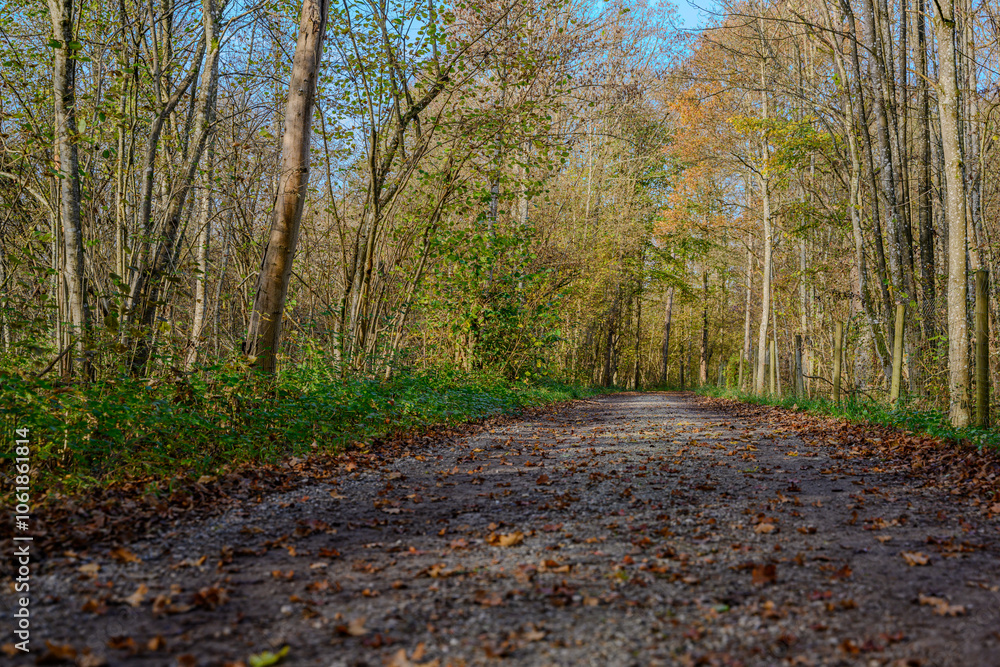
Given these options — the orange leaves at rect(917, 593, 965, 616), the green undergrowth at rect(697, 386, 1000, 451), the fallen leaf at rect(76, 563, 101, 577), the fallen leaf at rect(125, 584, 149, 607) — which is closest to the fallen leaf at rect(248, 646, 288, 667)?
the fallen leaf at rect(125, 584, 149, 607)

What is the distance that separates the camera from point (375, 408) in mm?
8758

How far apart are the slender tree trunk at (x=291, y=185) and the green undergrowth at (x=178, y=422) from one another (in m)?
0.76

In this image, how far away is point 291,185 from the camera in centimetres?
731

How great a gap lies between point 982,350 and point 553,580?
7.47 metres

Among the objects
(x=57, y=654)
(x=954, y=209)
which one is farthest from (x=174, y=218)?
(x=954, y=209)

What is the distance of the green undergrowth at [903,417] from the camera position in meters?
7.23

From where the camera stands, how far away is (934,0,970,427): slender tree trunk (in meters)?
8.30

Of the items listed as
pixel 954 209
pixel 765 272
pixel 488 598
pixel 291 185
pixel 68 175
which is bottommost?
pixel 488 598

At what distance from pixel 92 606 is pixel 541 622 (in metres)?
1.95

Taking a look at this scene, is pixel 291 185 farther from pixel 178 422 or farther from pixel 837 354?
pixel 837 354

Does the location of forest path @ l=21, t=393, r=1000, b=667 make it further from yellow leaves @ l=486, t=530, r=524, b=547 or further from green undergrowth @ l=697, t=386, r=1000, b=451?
green undergrowth @ l=697, t=386, r=1000, b=451

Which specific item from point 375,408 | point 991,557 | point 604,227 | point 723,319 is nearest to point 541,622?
point 991,557

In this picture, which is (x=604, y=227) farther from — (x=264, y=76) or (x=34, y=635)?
(x=34, y=635)

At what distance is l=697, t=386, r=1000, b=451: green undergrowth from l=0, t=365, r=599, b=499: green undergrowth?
670 cm
